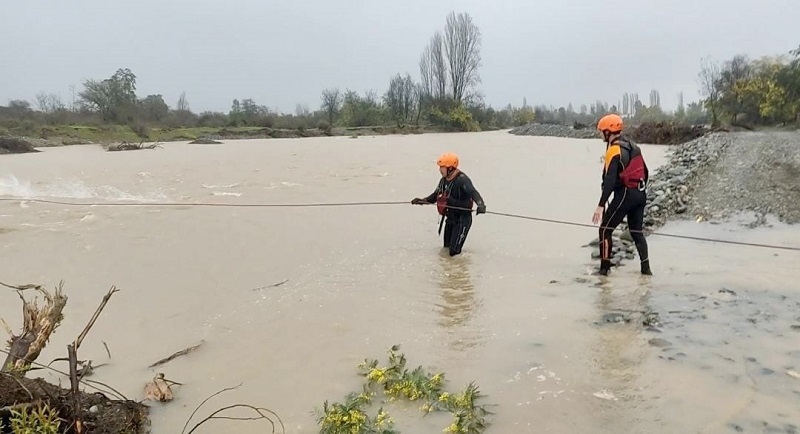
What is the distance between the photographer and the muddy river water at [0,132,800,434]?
3.47 meters

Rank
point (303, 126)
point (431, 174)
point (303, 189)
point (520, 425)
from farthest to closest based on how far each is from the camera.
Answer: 1. point (303, 126)
2. point (431, 174)
3. point (303, 189)
4. point (520, 425)

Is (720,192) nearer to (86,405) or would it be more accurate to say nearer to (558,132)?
(86,405)

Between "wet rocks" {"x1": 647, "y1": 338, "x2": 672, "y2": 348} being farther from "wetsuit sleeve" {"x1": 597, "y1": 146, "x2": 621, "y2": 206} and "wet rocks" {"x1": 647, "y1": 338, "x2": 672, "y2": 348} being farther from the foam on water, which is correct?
Result: the foam on water

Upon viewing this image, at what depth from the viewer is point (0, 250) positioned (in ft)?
26.0

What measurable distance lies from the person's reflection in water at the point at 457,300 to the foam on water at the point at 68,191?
842 cm

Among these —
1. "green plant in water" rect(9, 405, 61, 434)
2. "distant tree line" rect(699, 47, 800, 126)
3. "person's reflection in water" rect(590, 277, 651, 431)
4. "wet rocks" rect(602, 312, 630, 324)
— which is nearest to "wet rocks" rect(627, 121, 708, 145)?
"distant tree line" rect(699, 47, 800, 126)

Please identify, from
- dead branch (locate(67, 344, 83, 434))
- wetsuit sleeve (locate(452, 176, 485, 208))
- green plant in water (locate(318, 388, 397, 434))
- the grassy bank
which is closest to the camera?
dead branch (locate(67, 344, 83, 434))

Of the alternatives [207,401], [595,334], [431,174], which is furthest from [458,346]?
[431,174]

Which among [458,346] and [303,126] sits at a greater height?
[303,126]

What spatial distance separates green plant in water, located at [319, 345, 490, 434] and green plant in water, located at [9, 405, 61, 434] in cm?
138

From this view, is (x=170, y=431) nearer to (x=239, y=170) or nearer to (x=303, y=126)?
(x=239, y=170)

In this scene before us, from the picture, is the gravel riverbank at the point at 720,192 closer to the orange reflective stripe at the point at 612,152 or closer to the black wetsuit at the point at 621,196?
the black wetsuit at the point at 621,196

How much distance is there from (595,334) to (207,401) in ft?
10.1

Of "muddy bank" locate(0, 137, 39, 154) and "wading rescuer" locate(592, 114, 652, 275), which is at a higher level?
"muddy bank" locate(0, 137, 39, 154)
